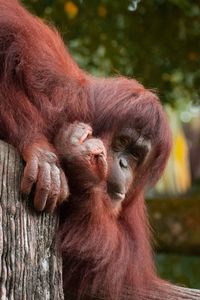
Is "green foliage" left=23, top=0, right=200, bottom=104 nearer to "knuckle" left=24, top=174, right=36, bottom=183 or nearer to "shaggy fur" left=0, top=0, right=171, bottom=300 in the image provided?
"shaggy fur" left=0, top=0, right=171, bottom=300

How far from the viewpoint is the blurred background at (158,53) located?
16.7 feet

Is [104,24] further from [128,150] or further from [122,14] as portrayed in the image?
[128,150]

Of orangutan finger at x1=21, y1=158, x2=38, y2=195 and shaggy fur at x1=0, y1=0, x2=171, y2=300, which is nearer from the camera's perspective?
orangutan finger at x1=21, y1=158, x2=38, y2=195

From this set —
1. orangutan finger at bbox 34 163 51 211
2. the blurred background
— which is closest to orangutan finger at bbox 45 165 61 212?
orangutan finger at bbox 34 163 51 211

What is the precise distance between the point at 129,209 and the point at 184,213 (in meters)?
1.82

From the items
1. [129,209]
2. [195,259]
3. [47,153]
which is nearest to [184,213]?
[195,259]

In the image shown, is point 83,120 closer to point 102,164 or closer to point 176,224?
point 102,164

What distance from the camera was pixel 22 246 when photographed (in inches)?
111

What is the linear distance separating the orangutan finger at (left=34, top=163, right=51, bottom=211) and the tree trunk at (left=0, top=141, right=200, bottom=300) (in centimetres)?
3

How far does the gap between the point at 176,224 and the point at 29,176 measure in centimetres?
290

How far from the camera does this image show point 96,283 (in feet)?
11.6

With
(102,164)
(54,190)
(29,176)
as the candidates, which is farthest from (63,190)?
(102,164)

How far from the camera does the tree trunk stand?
9.11 ft

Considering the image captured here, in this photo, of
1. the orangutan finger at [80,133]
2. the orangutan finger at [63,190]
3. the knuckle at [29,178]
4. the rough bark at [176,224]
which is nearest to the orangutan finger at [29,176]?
the knuckle at [29,178]
